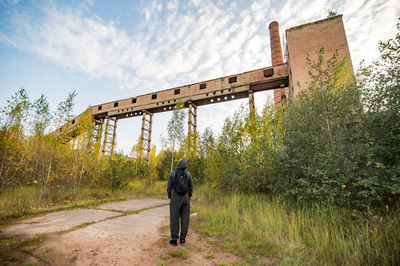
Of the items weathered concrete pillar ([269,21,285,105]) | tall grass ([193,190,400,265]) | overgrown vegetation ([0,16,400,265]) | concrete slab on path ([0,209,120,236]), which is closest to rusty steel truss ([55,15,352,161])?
weathered concrete pillar ([269,21,285,105])

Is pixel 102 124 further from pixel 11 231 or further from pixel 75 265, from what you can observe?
pixel 75 265

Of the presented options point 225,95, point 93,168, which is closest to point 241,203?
point 93,168

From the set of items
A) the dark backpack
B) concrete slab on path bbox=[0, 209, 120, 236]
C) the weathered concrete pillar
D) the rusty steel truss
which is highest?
the weathered concrete pillar

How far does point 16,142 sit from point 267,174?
30.7 feet

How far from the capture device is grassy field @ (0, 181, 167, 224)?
16.5 ft

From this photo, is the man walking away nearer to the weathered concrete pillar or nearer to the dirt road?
the dirt road

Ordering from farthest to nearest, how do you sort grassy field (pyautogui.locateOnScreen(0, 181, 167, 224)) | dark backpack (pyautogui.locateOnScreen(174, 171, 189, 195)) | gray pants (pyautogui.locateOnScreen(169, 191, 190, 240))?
grassy field (pyautogui.locateOnScreen(0, 181, 167, 224)) → dark backpack (pyautogui.locateOnScreen(174, 171, 189, 195)) → gray pants (pyautogui.locateOnScreen(169, 191, 190, 240))

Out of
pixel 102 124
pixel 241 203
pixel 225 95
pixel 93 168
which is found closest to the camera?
pixel 241 203

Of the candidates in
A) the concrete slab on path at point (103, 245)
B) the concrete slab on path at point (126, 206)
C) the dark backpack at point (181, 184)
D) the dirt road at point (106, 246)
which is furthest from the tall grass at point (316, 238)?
the concrete slab on path at point (126, 206)

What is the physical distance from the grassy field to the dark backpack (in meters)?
4.57

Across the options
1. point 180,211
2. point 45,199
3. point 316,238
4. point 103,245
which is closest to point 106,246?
point 103,245

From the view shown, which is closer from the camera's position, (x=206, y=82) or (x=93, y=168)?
(x=93, y=168)

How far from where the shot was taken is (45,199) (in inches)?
268

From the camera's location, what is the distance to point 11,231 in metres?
3.46
